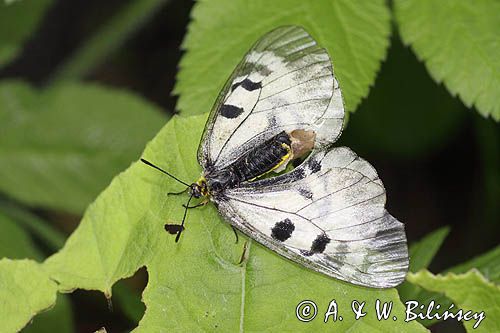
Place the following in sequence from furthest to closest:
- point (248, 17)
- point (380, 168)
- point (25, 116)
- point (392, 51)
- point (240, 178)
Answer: point (380, 168), point (392, 51), point (25, 116), point (248, 17), point (240, 178)

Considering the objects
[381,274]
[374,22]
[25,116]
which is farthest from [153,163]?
[25,116]

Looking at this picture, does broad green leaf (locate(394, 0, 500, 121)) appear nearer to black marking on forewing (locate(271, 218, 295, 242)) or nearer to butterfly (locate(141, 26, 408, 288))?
butterfly (locate(141, 26, 408, 288))

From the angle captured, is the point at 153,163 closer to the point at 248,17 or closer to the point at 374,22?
the point at 248,17

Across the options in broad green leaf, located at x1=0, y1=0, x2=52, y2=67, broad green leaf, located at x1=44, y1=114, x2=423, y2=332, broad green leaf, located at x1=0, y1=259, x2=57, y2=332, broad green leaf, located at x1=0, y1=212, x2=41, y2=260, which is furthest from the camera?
broad green leaf, located at x1=0, y1=0, x2=52, y2=67

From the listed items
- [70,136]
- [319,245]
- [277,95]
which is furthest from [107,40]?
[319,245]

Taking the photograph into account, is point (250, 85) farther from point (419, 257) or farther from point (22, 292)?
point (22, 292)

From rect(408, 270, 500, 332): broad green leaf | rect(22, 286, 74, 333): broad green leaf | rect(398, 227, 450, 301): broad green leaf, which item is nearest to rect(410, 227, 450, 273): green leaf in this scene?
rect(398, 227, 450, 301): broad green leaf
